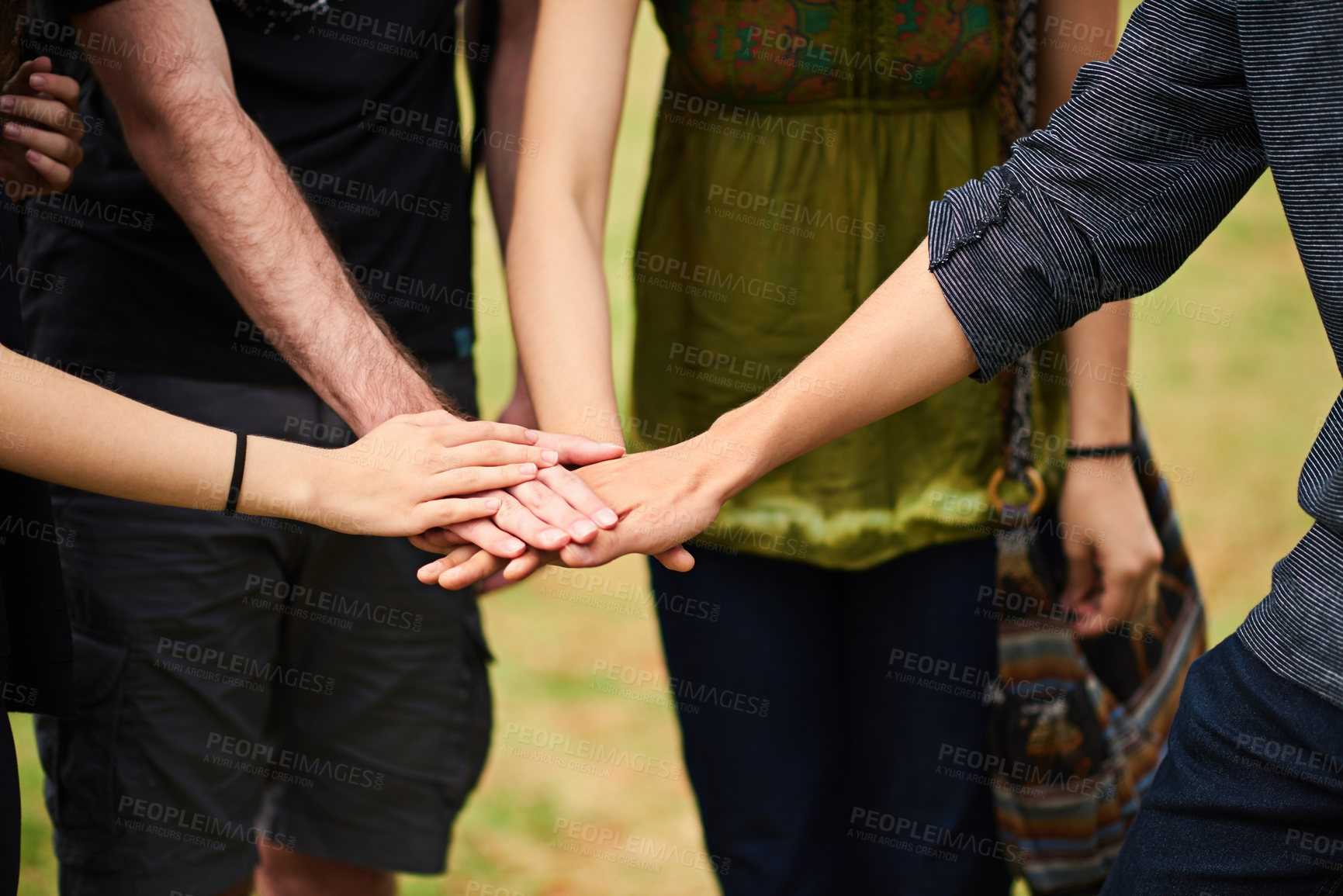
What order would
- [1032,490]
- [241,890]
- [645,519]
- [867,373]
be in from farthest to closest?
[241,890] → [1032,490] → [645,519] → [867,373]

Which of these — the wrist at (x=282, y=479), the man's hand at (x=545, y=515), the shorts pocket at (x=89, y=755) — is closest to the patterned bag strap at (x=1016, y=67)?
the man's hand at (x=545, y=515)

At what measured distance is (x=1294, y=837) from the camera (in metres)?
1.23

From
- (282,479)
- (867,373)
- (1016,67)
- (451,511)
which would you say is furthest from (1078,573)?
(282,479)

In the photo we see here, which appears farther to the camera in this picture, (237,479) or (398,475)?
(398,475)

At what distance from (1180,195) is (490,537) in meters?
0.98

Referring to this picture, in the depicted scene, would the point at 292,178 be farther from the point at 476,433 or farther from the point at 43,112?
the point at 476,433

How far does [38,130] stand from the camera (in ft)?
5.91

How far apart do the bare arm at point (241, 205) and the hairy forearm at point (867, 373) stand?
579 millimetres

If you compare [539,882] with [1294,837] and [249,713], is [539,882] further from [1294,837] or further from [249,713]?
[1294,837]

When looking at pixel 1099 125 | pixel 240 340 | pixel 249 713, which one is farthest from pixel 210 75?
pixel 1099 125

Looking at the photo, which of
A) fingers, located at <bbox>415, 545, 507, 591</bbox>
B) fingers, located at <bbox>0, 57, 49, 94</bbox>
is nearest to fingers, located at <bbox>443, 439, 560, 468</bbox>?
fingers, located at <bbox>415, 545, 507, 591</bbox>

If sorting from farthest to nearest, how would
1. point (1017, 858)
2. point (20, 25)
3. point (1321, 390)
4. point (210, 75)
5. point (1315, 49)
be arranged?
point (1321, 390) → point (1017, 858) → point (210, 75) → point (20, 25) → point (1315, 49)

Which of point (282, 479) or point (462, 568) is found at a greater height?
point (282, 479)

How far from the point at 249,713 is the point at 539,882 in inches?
43.8
